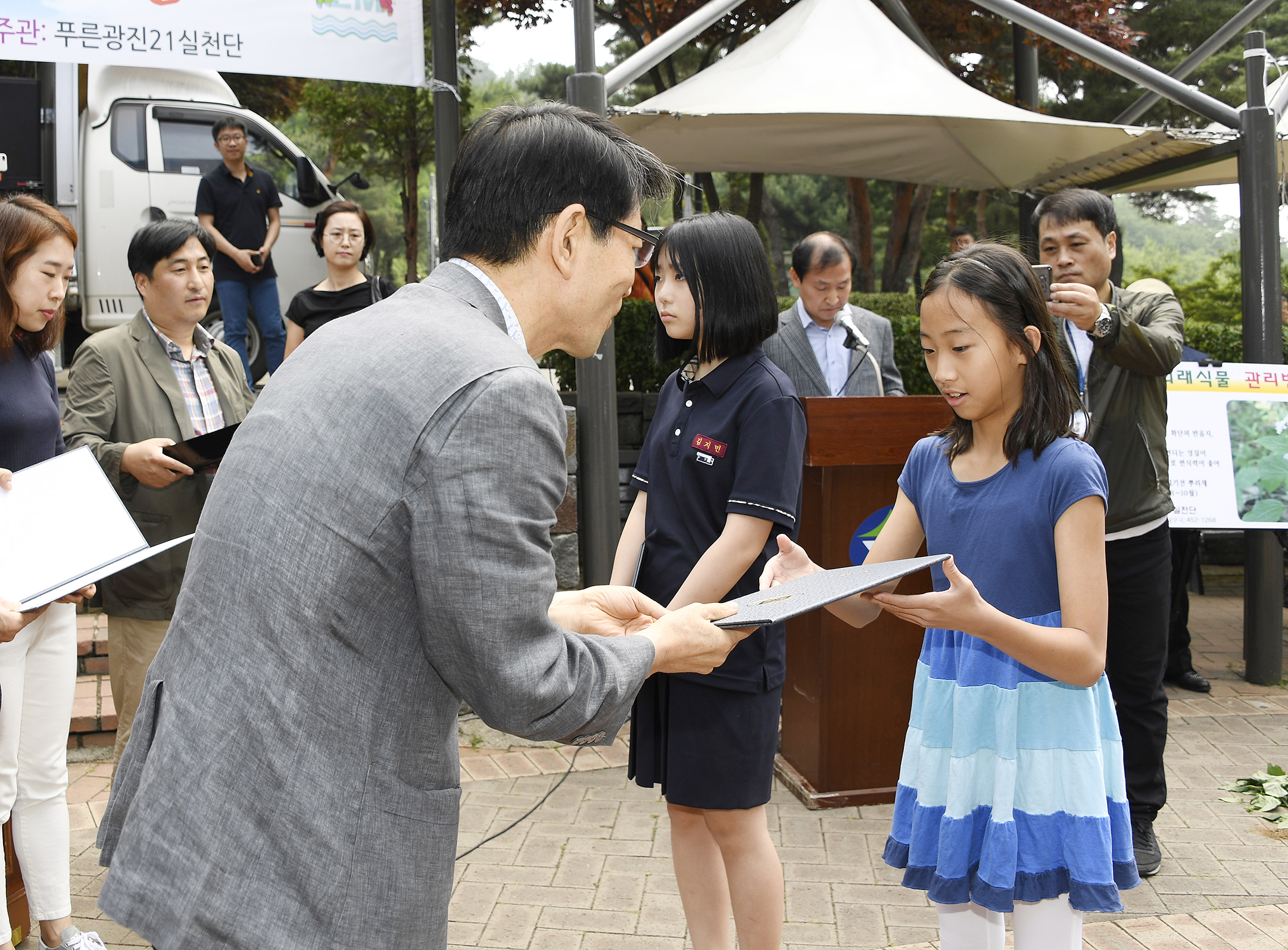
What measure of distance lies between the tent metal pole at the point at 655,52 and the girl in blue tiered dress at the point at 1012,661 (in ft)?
9.36

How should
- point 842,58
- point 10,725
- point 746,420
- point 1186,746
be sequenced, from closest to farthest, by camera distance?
point 746,420, point 10,725, point 1186,746, point 842,58

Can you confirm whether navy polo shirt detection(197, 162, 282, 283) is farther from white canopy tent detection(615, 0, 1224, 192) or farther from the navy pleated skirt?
the navy pleated skirt

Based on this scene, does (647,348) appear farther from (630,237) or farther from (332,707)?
(332,707)

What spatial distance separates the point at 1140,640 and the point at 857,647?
3.16ft

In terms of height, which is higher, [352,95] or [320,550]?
[352,95]

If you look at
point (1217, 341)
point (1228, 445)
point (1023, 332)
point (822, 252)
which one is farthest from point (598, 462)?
point (1217, 341)

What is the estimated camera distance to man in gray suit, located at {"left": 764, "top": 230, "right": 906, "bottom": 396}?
462 cm

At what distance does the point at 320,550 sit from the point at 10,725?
213 cm

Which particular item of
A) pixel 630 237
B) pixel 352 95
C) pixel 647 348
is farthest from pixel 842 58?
pixel 352 95

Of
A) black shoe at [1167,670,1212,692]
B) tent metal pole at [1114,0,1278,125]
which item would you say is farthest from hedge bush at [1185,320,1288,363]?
black shoe at [1167,670,1212,692]

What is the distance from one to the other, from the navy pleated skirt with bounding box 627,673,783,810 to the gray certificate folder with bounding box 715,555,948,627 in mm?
699

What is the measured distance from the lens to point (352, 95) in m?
17.6

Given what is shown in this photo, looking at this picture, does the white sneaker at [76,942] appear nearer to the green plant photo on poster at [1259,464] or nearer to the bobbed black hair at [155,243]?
the bobbed black hair at [155,243]

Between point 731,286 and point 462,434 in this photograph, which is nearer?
point 462,434
